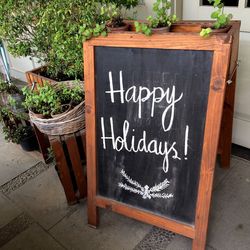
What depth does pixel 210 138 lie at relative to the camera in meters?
1.28

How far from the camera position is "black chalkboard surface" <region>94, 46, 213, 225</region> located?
127cm

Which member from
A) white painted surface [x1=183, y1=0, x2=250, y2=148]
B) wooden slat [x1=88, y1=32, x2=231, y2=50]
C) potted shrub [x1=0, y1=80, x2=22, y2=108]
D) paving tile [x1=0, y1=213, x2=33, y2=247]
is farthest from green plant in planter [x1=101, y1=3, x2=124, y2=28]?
paving tile [x1=0, y1=213, x2=33, y2=247]

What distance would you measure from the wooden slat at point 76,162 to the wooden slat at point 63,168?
1.7 inches

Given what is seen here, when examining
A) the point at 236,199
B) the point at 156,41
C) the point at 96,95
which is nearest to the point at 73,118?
the point at 96,95

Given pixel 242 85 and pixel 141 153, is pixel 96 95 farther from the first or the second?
pixel 242 85

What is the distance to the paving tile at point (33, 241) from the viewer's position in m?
1.73

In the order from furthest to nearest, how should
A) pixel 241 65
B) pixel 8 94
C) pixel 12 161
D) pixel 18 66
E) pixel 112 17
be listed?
pixel 18 66
pixel 12 161
pixel 8 94
pixel 241 65
pixel 112 17

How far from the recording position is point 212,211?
73.9 inches

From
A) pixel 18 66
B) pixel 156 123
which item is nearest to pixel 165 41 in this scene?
pixel 156 123

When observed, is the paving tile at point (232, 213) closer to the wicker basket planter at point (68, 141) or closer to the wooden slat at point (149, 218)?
the wooden slat at point (149, 218)

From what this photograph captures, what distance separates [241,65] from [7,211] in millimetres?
1903

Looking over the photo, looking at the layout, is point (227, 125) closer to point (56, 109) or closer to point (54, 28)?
point (56, 109)

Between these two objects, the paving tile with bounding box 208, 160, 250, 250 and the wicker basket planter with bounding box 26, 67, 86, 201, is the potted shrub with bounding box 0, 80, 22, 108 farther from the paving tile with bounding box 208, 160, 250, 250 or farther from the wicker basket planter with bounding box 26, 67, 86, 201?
the paving tile with bounding box 208, 160, 250, 250

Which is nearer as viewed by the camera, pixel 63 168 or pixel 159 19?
pixel 159 19
